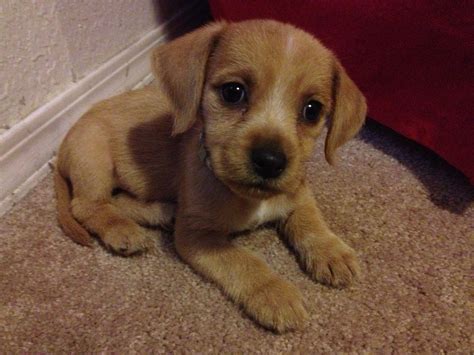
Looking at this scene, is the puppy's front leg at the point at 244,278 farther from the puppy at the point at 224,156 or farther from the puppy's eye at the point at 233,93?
the puppy's eye at the point at 233,93

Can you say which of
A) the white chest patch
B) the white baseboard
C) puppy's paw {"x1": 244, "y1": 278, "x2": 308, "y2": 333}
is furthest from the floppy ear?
the white baseboard

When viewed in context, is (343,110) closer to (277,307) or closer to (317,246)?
(317,246)

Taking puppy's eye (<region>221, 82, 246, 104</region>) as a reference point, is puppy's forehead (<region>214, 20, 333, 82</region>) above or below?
above

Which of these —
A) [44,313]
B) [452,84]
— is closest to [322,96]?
[452,84]

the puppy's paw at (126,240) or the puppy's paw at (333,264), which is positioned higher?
the puppy's paw at (333,264)

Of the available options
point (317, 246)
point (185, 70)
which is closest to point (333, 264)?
point (317, 246)

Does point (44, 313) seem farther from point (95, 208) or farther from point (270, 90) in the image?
point (270, 90)

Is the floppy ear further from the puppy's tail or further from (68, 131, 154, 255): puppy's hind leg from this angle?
the puppy's tail

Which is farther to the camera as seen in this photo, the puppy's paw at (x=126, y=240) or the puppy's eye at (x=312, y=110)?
the puppy's paw at (x=126, y=240)

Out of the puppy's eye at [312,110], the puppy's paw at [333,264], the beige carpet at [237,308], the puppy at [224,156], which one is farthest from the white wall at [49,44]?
the puppy's paw at [333,264]
